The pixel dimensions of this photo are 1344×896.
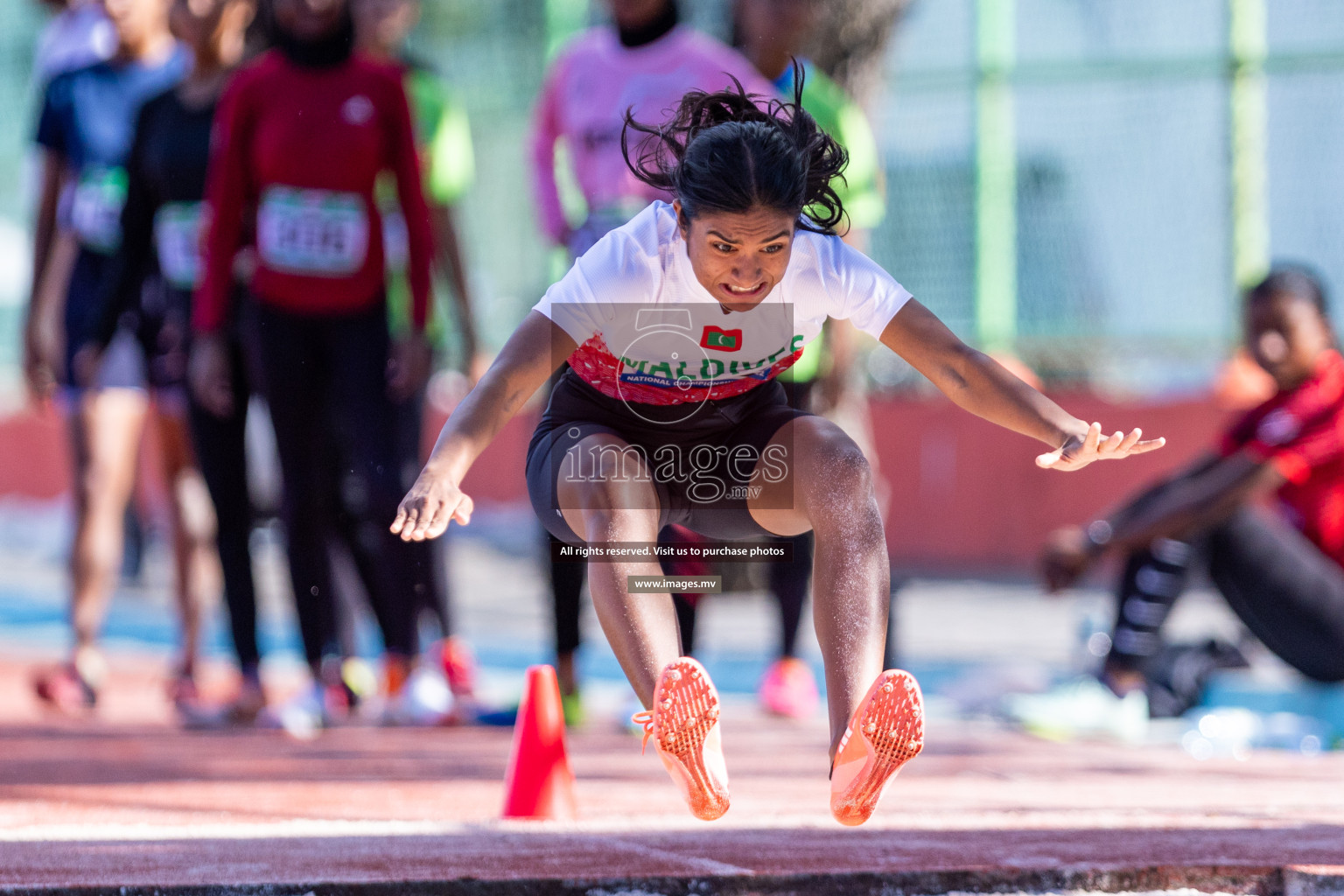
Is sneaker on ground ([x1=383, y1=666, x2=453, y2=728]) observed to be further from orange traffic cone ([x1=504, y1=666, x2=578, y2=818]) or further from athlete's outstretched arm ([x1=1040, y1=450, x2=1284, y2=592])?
athlete's outstretched arm ([x1=1040, y1=450, x2=1284, y2=592])

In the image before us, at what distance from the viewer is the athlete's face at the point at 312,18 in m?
4.20

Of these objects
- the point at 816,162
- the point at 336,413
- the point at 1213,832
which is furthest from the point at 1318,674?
the point at 336,413

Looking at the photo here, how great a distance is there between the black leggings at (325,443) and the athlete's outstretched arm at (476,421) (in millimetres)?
1879

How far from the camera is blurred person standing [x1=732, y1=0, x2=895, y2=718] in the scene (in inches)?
159

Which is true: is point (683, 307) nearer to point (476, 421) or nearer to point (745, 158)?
point (745, 158)

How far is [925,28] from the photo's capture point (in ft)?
31.5

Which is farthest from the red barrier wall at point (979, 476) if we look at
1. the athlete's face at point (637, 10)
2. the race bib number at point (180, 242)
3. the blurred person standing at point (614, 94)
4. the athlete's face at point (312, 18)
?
the athlete's face at point (637, 10)

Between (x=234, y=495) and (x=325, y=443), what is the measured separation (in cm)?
34

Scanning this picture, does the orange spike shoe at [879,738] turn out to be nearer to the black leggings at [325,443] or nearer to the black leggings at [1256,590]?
the black leggings at [325,443]

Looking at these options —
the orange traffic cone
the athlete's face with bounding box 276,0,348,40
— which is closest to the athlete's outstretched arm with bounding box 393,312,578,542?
the orange traffic cone

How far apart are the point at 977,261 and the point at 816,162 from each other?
7001 mm

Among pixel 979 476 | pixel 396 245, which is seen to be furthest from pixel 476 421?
pixel 979 476

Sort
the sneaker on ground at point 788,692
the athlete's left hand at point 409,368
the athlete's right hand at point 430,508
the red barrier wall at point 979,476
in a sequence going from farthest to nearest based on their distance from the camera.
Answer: the red barrier wall at point 979,476
the sneaker on ground at point 788,692
the athlete's left hand at point 409,368
the athlete's right hand at point 430,508

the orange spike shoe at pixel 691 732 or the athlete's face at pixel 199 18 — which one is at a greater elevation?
the athlete's face at pixel 199 18
